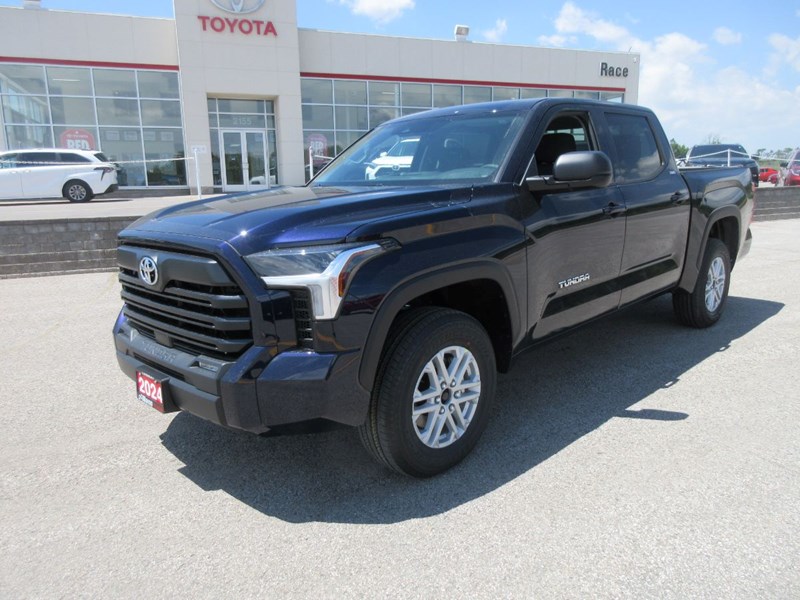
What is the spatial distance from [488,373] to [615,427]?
971mm

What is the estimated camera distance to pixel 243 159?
2362cm

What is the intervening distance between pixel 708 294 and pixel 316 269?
4377 mm

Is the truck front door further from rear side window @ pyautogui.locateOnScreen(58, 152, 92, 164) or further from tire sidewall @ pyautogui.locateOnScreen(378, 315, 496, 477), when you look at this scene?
rear side window @ pyautogui.locateOnScreen(58, 152, 92, 164)

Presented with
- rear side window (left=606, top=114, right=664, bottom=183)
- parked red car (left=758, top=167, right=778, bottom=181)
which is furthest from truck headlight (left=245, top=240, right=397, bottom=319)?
parked red car (left=758, top=167, right=778, bottom=181)

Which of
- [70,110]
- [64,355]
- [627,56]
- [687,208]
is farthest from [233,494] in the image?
[627,56]

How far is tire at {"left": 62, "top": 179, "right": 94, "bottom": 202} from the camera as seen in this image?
60.9ft

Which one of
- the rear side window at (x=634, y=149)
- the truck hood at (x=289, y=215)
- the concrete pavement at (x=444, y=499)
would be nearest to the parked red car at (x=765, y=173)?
the rear side window at (x=634, y=149)

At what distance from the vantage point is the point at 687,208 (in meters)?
4.87

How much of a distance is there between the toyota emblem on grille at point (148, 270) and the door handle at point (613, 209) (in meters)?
2.79

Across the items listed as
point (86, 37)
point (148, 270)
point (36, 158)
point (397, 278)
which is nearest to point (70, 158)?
point (36, 158)

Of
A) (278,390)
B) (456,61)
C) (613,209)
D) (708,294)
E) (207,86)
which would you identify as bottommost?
(708,294)

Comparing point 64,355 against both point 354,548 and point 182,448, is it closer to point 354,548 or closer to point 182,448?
point 182,448

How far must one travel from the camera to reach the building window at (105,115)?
21141mm

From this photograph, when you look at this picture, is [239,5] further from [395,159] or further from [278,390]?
[278,390]
